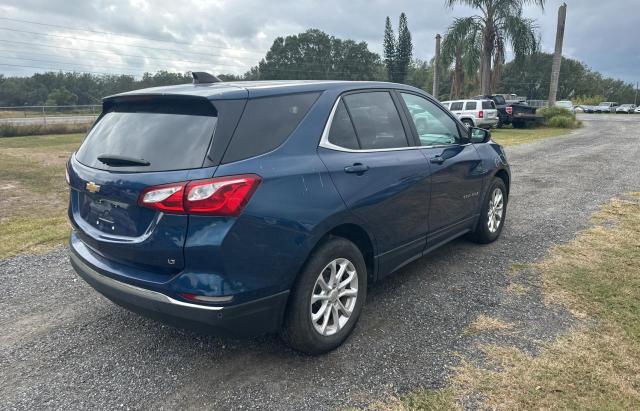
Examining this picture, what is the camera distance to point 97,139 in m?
3.05

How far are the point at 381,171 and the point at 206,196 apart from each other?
135 cm

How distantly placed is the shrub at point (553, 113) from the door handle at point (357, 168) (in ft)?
78.7

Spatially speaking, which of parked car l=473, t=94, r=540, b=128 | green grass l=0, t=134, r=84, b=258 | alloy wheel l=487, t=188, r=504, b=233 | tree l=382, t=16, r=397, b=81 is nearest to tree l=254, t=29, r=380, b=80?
tree l=382, t=16, r=397, b=81

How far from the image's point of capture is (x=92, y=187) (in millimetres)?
2766

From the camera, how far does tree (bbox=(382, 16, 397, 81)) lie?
6994 centimetres

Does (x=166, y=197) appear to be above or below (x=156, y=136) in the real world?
below

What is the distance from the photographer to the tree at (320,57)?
222 feet

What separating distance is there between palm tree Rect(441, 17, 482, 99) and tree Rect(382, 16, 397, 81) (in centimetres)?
4168

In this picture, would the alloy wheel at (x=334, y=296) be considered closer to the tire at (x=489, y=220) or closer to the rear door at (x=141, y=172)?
the rear door at (x=141, y=172)

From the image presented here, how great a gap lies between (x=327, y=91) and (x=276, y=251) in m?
1.21

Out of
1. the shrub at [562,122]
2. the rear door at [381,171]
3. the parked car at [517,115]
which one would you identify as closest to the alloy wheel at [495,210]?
the rear door at [381,171]

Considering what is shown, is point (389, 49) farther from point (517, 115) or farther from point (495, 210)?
point (495, 210)

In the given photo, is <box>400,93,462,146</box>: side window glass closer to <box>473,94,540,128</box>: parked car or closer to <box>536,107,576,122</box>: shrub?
<box>473,94,540,128</box>: parked car

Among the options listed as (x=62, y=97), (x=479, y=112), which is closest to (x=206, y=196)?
(x=479, y=112)
